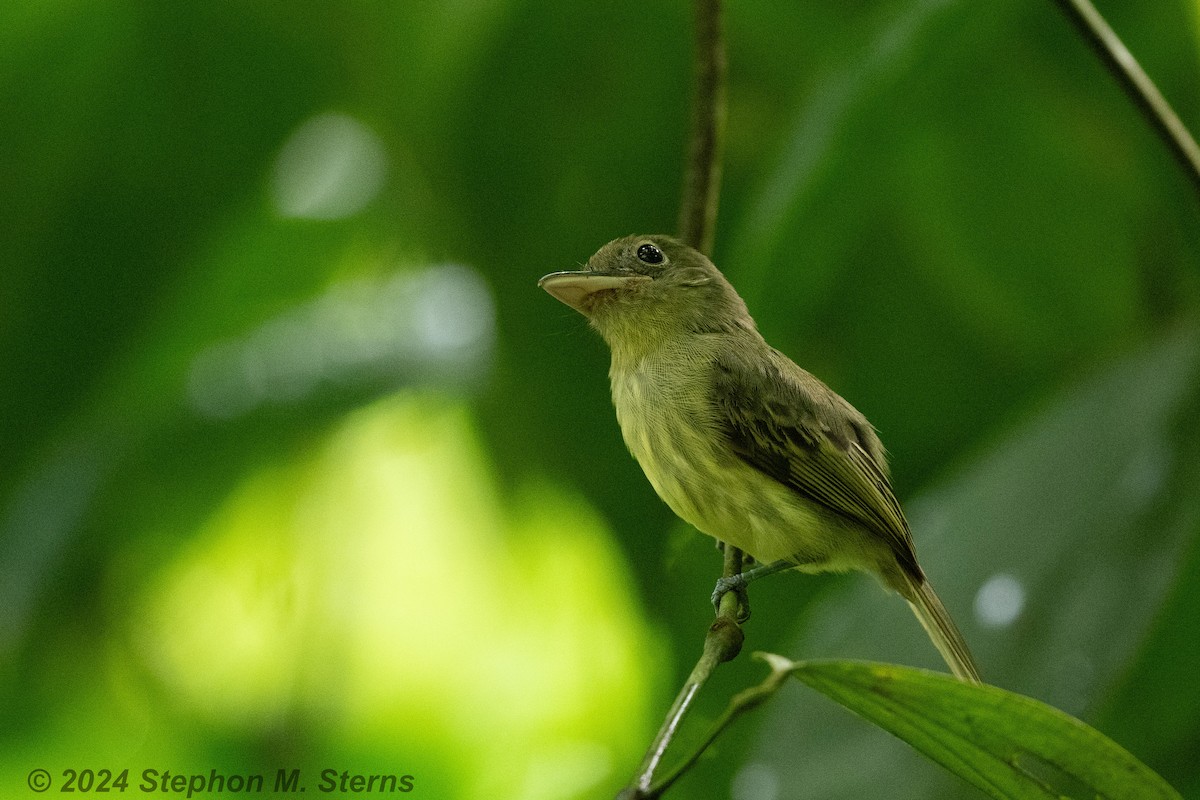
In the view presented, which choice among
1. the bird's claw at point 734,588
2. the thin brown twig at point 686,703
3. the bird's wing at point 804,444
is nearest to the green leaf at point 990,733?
the thin brown twig at point 686,703

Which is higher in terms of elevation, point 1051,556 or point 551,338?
point 1051,556

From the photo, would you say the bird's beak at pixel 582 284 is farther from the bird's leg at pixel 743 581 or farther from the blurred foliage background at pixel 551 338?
the bird's leg at pixel 743 581

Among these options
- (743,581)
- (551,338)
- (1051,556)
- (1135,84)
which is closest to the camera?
(1135,84)

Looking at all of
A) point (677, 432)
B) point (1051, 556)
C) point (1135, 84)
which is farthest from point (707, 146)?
point (1051, 556)

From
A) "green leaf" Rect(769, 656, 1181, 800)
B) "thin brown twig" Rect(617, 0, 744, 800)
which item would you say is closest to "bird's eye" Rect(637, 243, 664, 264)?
"thin brown twig" Rect(617, 0, 744, 800)

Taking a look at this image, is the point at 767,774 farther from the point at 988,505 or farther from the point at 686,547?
the point at 988,505

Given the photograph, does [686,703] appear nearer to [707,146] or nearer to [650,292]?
[707,146]

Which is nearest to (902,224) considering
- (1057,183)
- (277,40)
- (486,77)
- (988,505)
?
(1057,183)
